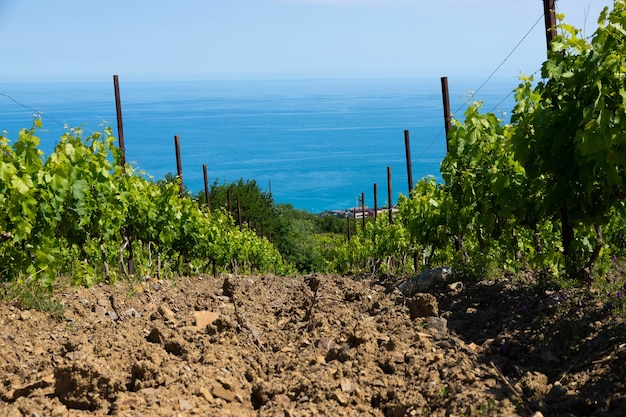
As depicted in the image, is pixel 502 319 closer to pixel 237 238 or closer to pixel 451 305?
pixel 451 305

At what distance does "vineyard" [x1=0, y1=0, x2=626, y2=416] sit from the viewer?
4.13 metres

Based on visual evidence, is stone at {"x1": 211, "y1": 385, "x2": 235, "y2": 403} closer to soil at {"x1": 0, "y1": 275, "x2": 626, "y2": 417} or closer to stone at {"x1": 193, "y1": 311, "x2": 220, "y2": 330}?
soil at {"x1": 0, "y1": 275, "x2": 626, "y2": 417}

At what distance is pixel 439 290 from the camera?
8133 millimetres

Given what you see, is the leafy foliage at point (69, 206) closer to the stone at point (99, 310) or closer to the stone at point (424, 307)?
the stone at point (99, 310)

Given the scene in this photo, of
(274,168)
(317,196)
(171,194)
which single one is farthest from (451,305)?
(274,168)

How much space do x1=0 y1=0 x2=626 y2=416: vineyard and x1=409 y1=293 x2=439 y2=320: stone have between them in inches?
5.2

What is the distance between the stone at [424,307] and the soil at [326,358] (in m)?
0.01

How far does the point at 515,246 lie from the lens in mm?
8844

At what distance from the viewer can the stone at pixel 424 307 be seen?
6363mm

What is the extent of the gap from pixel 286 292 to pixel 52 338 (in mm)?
4827

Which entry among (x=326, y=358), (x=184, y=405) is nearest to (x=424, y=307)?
(x=326, y=358)

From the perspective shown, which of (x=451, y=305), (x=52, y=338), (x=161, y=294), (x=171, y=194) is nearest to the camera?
(x=52, y=338)

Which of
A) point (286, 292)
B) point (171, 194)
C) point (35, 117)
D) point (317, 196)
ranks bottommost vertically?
point (317, 196)

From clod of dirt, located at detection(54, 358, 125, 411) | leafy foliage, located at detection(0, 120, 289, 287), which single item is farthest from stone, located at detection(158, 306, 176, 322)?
clod of dirt, located at detection(54, 358, 125, 411)
